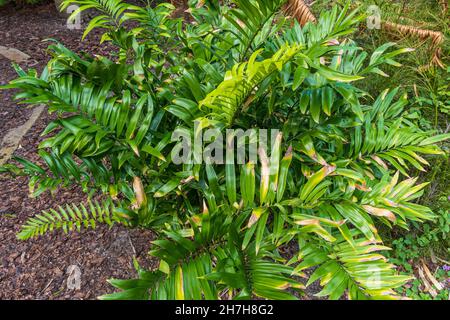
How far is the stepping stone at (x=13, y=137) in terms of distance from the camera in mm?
2631

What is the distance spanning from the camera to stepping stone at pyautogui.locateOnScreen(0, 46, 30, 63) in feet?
11.4

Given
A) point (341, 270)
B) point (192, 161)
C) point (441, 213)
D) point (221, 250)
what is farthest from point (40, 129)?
point (441, 213)

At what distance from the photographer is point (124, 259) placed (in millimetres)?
2016

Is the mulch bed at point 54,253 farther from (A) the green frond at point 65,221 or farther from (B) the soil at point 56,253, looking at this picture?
(A) the green frond at point 65,221

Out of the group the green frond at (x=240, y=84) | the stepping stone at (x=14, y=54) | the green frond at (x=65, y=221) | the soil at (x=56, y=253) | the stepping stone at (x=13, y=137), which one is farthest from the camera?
the stepping stone at (x=14, y=54)

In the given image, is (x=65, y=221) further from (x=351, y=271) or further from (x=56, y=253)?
(x=351, y=271)

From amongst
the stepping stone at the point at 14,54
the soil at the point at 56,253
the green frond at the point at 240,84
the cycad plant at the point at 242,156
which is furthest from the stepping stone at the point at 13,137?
the green frond at the point at 240,84

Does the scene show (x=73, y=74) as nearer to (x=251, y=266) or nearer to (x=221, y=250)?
(x=221, y=250)

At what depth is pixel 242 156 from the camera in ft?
5.16

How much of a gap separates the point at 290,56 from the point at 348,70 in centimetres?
83

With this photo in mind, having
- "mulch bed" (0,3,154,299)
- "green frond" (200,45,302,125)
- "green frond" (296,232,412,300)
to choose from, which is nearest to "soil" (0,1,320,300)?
"mulch bed" (0,3,154,299)

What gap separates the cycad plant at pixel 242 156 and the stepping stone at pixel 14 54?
2.00m

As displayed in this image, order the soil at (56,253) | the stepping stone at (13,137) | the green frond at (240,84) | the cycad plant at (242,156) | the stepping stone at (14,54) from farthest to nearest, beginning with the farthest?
the stepping stone at (14,54) < the stepping stone at (13,137) < the soil at (56,253) < the cycad plant at (242,156) < the green frond at (240,84)

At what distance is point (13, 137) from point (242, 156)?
6.71 feet
